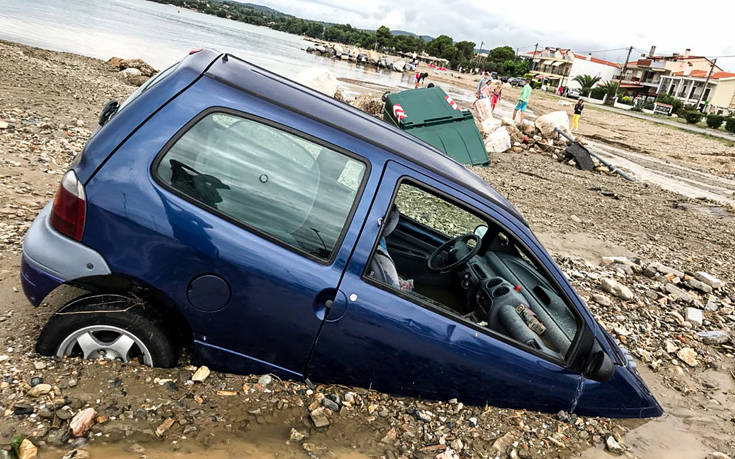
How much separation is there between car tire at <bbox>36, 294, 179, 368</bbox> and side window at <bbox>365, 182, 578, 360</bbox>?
124 cm

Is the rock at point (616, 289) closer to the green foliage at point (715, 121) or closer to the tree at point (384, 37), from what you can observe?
the green foliage at point (715, 121)

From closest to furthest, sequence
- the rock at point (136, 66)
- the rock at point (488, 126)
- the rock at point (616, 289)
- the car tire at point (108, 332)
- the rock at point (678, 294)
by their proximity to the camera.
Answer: the car tire at point (108, 332)
the rock at point (616, 289)
the rock at point (678, 294)
the rock at point (488, 126)
the rock at point (136, 66)

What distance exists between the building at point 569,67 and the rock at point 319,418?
311 feet

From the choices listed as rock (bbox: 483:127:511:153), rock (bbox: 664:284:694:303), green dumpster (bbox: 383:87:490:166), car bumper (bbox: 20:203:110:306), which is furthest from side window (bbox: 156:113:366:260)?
rock (bbox: 483:127:511:153)

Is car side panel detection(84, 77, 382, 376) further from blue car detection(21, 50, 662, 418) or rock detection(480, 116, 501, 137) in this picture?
rock detection(480, 116, 501, 137)

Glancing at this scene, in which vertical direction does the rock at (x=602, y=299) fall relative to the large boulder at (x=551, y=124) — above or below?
below

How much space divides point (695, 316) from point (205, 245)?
5864 mm

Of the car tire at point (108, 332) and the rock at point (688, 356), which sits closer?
the car tire at point (108, 332)

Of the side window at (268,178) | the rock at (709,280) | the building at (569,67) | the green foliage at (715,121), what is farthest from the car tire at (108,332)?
the building at (569,67)

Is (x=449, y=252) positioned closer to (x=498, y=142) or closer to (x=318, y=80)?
(x=498, y=142)

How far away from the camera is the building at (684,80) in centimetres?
6625

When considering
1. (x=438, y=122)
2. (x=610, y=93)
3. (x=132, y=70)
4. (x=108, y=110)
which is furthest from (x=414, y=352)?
(x=610, y=93)

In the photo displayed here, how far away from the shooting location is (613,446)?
10.7 feet

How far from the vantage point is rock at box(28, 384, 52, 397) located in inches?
96.0
